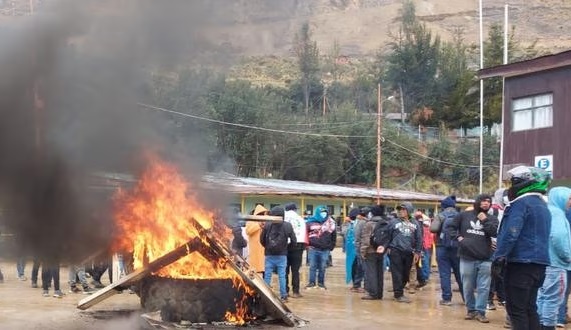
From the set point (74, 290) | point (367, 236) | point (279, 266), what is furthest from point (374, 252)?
point (74, 290)

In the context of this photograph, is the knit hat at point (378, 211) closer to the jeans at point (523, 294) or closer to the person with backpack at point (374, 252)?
the person with backpack at point (374, 252)

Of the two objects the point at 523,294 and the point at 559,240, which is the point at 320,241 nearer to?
the point at 559,240

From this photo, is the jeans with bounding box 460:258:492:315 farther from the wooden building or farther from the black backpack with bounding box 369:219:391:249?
the wooden building

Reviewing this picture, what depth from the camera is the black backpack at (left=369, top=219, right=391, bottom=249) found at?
464 inches

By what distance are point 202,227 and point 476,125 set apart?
4522 cm

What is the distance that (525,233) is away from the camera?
5996mm

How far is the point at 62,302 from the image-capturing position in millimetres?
11094

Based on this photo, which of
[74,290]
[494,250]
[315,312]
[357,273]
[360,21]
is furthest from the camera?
[360,21]

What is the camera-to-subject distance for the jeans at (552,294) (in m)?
7.48

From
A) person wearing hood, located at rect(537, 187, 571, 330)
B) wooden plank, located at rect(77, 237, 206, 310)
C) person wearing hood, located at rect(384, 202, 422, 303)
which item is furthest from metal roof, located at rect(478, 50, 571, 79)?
wooden plank, located at rect(77, 237, 206, 310)

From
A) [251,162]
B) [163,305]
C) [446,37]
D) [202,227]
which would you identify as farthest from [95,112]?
[446,37]

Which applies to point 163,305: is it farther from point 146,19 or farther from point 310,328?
point 146,19

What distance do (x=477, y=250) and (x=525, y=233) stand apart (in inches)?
133

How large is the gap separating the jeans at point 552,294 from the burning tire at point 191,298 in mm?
3592
